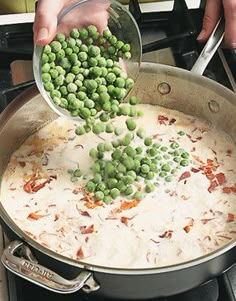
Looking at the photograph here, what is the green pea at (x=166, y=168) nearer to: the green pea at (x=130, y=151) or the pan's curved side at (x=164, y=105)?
the green pea at (x=130, y=151)

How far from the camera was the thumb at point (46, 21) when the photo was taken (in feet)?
3.23

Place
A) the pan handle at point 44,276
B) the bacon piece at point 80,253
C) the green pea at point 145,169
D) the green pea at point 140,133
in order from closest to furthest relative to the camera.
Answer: the pan handle at point 44,276 < the bacon piece at point 80,253 < the green pea at point 145,169 < the green pea at point 140,133

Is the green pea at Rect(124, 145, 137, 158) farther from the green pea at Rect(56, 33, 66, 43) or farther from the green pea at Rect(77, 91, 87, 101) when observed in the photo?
the green pea at Rect(56, 33, 66, 43)

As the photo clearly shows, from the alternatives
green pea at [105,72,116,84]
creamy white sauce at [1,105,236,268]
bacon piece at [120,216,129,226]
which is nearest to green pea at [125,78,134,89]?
green pea at [105,72,116,84]

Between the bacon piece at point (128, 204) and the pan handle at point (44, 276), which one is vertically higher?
the pan handle at point (44, 276)

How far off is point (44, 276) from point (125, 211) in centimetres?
29

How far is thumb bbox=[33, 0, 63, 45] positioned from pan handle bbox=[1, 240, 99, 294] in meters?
0.35

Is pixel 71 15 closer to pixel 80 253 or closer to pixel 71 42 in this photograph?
pixel 71 42

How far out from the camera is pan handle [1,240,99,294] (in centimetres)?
79

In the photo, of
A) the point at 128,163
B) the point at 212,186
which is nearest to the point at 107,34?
the point at 128,163

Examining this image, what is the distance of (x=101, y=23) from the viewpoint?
1107 mm

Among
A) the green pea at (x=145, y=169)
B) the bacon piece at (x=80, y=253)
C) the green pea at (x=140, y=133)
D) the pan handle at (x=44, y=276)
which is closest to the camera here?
the pan handle at (x=44, y=276)

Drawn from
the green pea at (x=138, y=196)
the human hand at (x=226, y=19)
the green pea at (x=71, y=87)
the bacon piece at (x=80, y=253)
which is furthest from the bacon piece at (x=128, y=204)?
the human hand at (x=226, y=19)

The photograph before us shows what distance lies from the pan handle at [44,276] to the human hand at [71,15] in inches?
14.9
